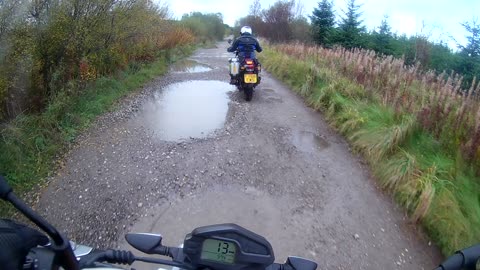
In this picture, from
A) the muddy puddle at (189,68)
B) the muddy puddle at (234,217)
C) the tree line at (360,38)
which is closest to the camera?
the muddy puddle at (234,217)

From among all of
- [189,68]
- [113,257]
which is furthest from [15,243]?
[189,68]

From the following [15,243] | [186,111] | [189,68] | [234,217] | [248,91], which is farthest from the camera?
[189,68]

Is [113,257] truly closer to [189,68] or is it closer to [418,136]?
[418,136]

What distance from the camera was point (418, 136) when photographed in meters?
4.64

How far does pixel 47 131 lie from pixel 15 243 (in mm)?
4483

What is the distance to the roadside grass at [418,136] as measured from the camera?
10.9 feet

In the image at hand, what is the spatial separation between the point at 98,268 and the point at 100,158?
11.5 ft

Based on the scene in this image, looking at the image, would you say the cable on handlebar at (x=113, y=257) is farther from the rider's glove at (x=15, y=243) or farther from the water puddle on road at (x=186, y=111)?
the water puddle on road at (x=186, y=111)

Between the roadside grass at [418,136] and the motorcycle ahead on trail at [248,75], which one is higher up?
the motorcycle ahead on trail at [248,75]

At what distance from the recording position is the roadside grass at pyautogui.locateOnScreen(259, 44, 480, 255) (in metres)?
3.32

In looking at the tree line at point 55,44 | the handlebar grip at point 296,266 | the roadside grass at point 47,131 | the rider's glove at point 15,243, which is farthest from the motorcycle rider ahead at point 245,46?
the rider's glove at point 15,243

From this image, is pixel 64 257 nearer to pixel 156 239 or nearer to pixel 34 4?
pixel 156 239

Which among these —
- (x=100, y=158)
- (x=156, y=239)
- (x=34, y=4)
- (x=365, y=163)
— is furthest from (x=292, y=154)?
(x=34, y=4)

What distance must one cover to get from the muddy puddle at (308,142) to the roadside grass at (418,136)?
0.46 metres
